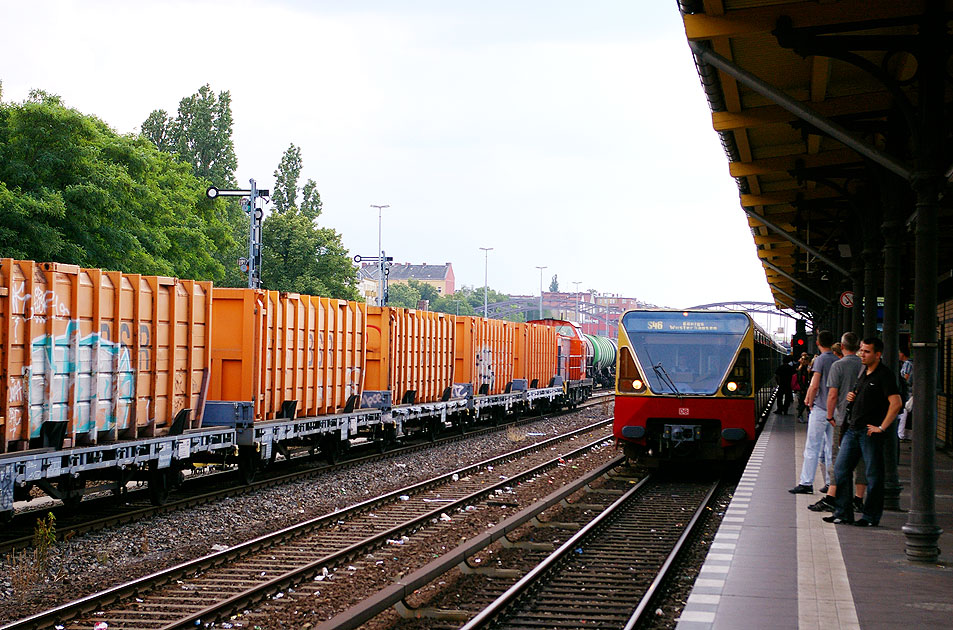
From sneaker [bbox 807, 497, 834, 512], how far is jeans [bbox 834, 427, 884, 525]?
0.58m

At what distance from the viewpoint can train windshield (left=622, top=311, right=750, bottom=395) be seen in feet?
54.4

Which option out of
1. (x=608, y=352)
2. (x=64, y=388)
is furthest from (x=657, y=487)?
(x=608, y=352)

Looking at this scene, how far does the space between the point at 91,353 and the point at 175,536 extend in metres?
2.30

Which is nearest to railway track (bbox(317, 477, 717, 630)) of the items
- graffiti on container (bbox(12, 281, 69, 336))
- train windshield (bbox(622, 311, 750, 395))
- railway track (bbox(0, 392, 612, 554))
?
train windshield (bbox(622, 311, 750, 395))

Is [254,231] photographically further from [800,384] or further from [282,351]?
[800,384]

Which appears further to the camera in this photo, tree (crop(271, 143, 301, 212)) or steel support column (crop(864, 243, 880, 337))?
tree (crop(271, 143, 301, 212))

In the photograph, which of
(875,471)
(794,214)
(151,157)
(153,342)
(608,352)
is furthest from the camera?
(608,352)

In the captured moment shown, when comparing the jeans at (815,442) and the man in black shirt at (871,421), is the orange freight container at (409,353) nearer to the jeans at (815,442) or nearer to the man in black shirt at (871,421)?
the jeans at (815,442)

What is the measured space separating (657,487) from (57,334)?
384 inches

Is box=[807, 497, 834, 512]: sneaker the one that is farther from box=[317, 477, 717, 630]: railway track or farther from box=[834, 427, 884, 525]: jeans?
box=[317, 477, 717, 630]: railway track

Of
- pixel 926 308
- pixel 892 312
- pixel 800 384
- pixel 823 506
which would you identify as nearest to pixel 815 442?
pixel 823 506

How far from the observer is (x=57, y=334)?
37.0 ft

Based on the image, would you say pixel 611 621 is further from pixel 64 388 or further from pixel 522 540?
pixel 64 388

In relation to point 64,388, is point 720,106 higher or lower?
higher
